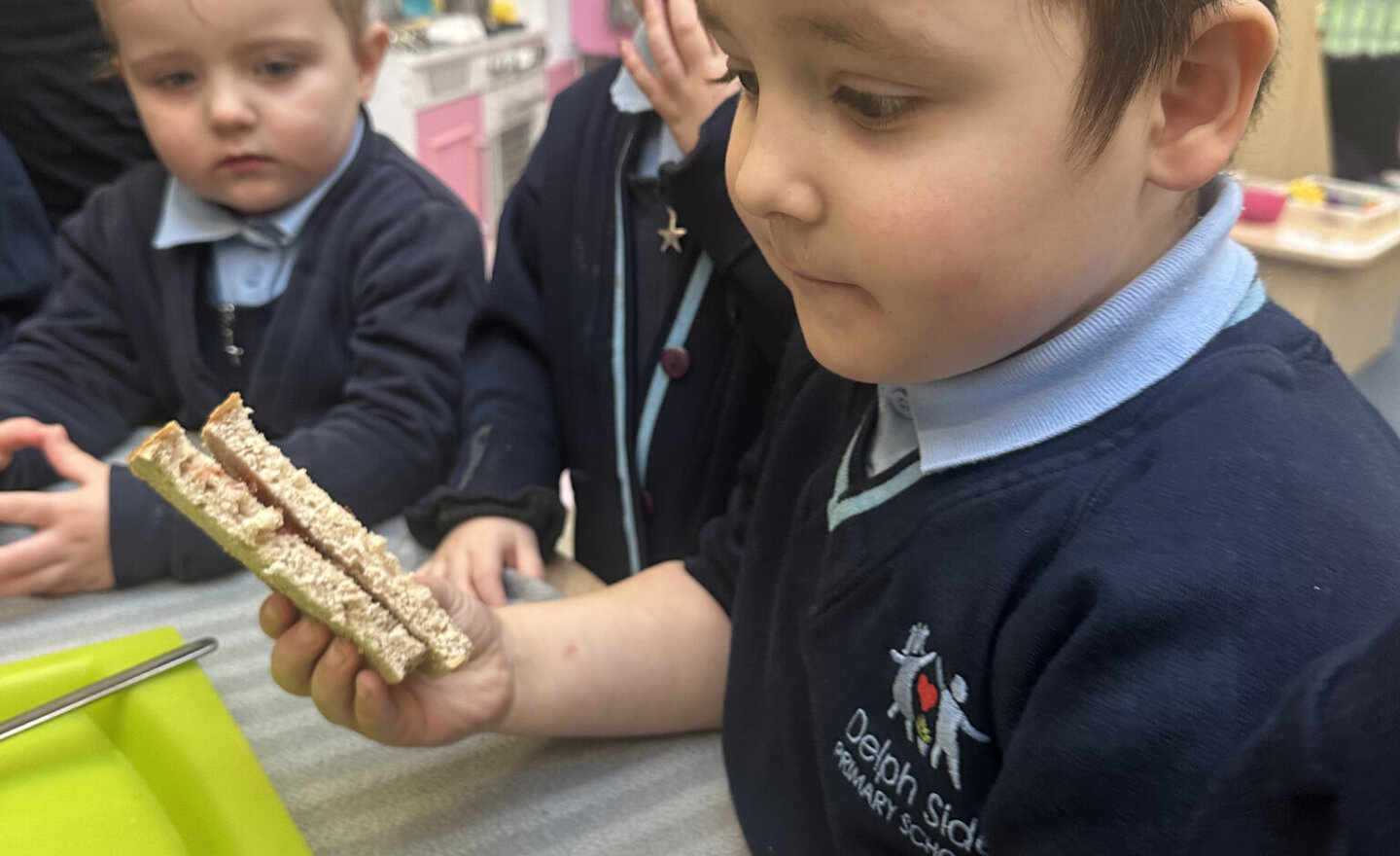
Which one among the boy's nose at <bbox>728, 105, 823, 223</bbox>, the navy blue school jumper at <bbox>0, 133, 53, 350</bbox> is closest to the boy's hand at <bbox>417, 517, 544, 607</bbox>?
the boy's nose at <bbox>728, 105, 823, 223</bbox>

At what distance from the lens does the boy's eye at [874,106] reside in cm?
39

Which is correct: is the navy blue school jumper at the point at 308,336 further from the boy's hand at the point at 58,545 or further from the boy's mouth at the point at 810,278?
the boy's mouth at the point at 810,278

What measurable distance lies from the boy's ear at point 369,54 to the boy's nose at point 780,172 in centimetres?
73

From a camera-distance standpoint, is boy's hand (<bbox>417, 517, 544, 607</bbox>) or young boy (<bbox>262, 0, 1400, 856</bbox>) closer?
young boy (<bbox>262, 0, 1400, 856</bbox>)

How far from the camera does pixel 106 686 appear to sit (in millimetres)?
590

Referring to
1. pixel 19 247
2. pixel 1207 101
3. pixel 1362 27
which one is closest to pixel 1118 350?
pixel 1207 101

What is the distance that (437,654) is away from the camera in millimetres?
528

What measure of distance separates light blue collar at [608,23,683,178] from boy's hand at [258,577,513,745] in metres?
0.39

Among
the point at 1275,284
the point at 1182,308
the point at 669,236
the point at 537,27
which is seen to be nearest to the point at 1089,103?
the point at 1182,308

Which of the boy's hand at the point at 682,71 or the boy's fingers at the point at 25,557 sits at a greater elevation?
the boy's hand at the point at 682,71

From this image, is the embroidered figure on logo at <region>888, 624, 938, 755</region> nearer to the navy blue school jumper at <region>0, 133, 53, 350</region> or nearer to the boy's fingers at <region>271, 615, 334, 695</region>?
the boy's fingers at <region>271, 615, 334, 695</region>

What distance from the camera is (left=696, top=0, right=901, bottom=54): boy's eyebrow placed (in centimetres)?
37

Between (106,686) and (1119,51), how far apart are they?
0.60 metres

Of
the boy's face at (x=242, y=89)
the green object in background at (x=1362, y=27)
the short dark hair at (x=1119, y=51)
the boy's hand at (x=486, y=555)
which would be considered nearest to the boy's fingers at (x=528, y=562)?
the boy's hand at (x=486, y=555)
